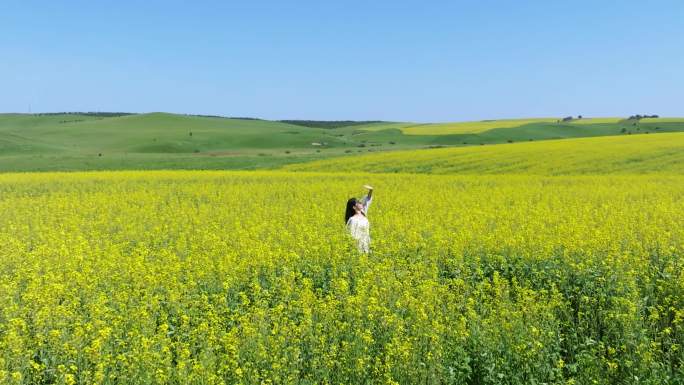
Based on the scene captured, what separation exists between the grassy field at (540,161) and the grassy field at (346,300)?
20443mm

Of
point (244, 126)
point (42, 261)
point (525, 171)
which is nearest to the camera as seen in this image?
point (42, 261)

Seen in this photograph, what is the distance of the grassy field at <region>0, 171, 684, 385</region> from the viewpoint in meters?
6.12

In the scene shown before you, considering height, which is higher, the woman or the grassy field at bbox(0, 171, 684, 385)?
the woman

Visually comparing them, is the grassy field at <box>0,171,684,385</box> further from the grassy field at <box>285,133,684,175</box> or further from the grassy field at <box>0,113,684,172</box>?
→ the grassy field at <box>0,113,684,172</box>

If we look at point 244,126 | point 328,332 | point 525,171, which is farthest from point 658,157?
point 244,126

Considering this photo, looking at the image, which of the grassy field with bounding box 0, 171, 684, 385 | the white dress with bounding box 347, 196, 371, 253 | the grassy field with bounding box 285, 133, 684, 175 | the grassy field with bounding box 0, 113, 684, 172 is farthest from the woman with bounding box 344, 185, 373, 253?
the grassy field with bounding box 0, 113, 684, 172

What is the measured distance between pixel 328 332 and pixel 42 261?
692 centimetres

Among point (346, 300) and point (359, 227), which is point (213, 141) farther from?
point (346, 300)

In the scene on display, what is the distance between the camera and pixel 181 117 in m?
147

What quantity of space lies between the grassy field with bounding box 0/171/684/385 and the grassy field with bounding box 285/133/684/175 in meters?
20.4

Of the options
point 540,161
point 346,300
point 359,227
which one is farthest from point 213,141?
point 346,300

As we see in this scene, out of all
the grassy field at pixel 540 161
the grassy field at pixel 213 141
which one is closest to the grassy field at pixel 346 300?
the grassy field at pixel 540 161

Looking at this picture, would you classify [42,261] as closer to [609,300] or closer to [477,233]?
[477,233]

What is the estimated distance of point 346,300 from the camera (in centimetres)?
784
